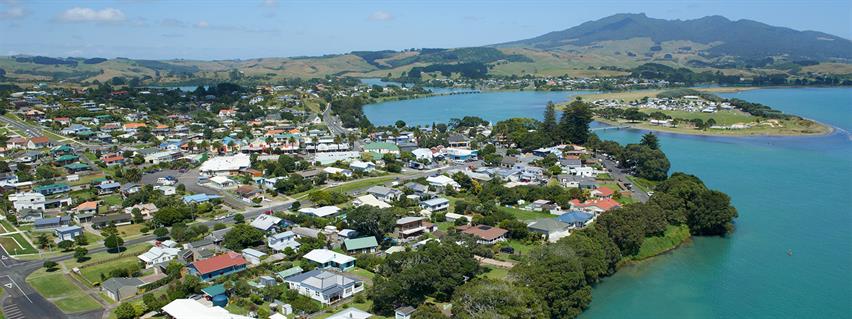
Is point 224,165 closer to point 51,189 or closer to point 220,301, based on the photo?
point 51,189

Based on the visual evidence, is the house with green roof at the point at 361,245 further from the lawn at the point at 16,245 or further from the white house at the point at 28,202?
the white house at the point at 28,202

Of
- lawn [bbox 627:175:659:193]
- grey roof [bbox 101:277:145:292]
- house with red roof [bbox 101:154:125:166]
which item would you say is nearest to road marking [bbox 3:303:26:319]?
grey roof [bbox 101:277:145:292]

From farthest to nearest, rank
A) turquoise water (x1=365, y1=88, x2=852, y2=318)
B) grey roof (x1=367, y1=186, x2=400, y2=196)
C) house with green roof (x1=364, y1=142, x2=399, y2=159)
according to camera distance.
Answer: house with green roof (x1=364, y1=142, x2=399, y2=159)
grey roof (x1=367, y1=186, x2=400, y2=196)
turquoise water (x1=365, y1=88, x2=852, y2=318)

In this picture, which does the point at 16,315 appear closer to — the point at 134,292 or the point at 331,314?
the point at 134,292

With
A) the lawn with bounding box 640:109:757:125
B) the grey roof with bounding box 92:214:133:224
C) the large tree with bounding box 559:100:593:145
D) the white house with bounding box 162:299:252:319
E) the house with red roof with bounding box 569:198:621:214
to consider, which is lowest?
the grey roof with bounding box 92:214:133:224

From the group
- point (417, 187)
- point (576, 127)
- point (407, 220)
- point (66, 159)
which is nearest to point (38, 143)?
point (66, 159)

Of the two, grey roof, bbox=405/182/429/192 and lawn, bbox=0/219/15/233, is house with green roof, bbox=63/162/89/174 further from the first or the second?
grey roof, bbox=405/182/429/192

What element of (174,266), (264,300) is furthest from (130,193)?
(264,300)
